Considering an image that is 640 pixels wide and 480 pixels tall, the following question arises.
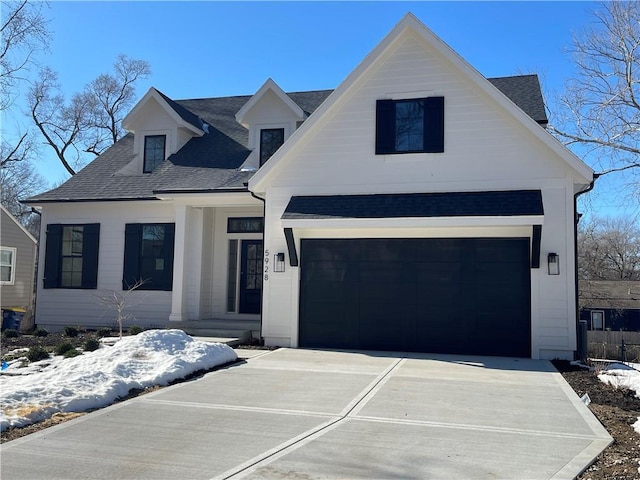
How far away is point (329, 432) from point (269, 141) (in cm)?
1056

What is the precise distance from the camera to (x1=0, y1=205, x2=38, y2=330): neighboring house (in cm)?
2172

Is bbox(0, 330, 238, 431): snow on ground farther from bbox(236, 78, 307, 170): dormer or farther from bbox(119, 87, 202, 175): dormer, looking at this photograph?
bbox(119, 87, 202, 175): dormer

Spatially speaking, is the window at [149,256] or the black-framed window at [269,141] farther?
the black-framed window at [269,141]

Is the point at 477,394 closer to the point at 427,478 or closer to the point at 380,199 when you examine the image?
the point at 427,478

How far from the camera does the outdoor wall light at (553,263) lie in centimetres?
1062

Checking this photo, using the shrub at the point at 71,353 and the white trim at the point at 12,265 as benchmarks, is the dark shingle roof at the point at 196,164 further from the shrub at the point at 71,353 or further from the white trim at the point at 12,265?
the white trim at the point at 12,265

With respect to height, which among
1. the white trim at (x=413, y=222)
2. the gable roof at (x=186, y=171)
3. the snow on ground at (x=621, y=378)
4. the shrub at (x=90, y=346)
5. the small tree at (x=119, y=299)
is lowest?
the snow on ground at (x=621, y=378)

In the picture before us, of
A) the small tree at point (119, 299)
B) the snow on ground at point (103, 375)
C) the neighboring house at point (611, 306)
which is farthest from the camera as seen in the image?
the neighboring house at point (611, 306)

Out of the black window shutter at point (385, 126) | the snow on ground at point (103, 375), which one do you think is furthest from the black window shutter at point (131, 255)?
the black window shutter at point (385, 126)

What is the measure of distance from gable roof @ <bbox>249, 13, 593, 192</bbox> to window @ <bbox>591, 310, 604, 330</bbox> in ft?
75.3

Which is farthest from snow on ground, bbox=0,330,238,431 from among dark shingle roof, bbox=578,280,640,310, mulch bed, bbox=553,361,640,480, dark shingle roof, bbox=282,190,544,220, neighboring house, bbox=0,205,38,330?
dark shingle roof, bbox=578,280,640,310

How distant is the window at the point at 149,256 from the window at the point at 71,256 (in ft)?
3.34

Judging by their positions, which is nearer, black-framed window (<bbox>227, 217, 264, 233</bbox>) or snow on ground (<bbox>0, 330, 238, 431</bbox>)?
snow on ground (<bbox>0, 330, 238, 431</bbox>)

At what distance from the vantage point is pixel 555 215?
424 inches
